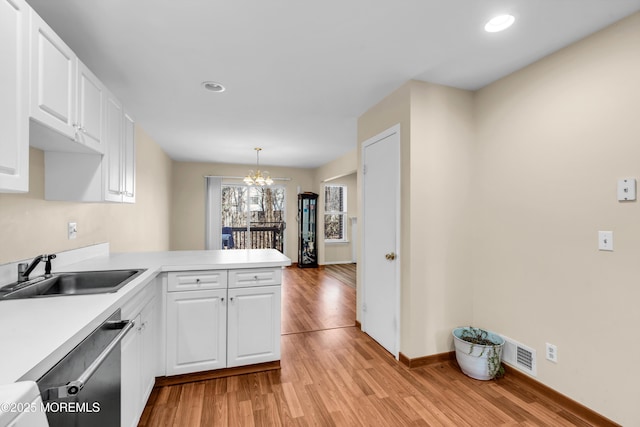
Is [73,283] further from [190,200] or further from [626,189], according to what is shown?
[190,200]

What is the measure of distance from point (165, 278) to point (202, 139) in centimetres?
293

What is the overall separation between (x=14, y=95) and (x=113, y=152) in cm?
104

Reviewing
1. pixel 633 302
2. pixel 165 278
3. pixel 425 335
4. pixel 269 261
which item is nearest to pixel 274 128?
pixel 269 261

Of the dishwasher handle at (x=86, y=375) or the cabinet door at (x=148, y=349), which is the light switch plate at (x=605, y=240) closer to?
the dishwasher handle at (x=86, y=375)

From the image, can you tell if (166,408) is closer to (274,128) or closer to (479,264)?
(479,264)

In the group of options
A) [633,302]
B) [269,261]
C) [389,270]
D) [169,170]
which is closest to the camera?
[633,302]

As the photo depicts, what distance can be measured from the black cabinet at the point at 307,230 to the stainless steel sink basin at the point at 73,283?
16.5ft

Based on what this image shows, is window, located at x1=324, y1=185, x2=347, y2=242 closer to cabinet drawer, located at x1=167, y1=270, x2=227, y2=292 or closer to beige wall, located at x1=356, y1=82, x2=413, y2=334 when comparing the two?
beige wall, located at x1=356, y1=82, x2=413, y2=334

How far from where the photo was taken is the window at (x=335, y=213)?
7.38m

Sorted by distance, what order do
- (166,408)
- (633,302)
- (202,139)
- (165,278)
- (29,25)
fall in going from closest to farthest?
(29,25) < (633,302) < (166,408) < (165,278) < (202,139)

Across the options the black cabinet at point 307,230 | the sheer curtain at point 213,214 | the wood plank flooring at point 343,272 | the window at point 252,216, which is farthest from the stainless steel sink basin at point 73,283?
the black cabinet at point 307,230

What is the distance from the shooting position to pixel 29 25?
122 cm

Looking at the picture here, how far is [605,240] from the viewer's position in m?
1.75

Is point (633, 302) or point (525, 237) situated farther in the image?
point (525, 237)
